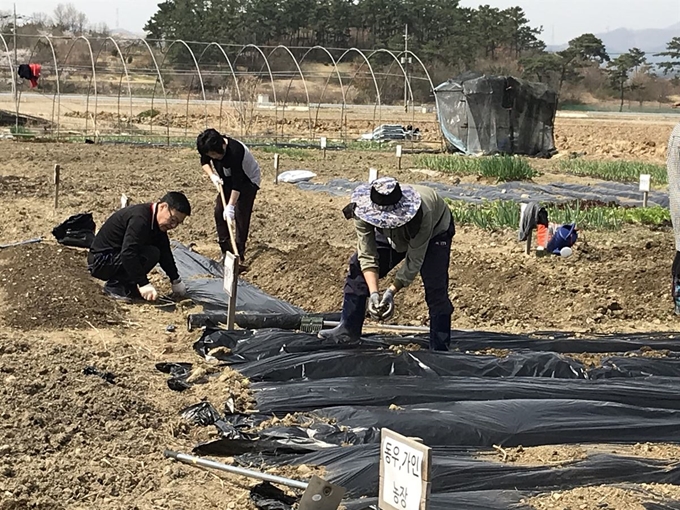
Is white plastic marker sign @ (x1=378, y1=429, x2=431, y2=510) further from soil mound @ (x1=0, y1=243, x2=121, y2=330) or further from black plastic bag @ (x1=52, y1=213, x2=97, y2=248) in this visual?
black plastic bag @ (x1=52, y1=213, x2=97, y2=248)

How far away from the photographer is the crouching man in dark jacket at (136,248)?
19.5 feet

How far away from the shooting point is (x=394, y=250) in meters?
4.75

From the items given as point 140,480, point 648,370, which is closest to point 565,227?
point 648,370

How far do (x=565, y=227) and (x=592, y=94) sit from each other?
5360 cm

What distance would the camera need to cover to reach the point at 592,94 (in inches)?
2314

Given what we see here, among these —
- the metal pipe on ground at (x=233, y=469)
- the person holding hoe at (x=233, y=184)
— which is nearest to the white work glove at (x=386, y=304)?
the metal pipe on ground at (x=233, y=469)

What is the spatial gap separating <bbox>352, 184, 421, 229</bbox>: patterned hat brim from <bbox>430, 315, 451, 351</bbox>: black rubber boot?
0.74 meters

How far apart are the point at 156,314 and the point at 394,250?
197cm

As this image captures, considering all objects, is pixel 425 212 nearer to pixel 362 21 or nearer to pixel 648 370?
pixel 648 370

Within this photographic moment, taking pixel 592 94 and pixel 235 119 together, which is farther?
pixel 592 94

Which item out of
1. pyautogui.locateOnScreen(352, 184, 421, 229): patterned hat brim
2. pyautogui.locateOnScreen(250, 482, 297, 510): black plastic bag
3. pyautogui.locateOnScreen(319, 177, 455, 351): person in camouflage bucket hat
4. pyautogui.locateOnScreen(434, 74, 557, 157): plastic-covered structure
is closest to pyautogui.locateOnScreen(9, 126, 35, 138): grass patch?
pyautogui.locateOnScreen(434, 74, 557, 157): plastic-covered structure

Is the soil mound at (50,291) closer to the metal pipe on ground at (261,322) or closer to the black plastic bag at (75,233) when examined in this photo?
the black plastic bag at (75,233)

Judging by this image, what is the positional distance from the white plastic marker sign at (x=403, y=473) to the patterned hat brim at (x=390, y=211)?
192 cm

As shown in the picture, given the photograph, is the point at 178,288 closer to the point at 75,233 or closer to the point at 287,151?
the point at 75,233
